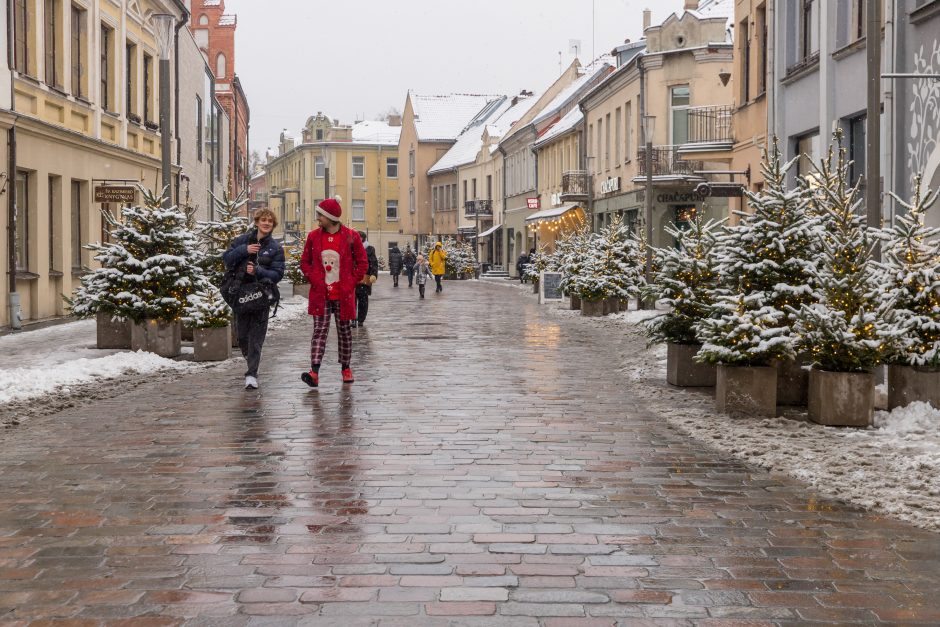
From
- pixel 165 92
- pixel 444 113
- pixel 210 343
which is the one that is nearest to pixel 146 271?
pixel 210 343

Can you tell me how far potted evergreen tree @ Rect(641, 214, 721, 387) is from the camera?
11.4 metres

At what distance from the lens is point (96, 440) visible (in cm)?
850

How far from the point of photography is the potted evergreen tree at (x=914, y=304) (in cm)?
925

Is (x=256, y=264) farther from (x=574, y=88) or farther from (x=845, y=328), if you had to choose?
(x=574, y=88)

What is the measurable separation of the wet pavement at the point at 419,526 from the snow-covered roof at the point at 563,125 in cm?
4229

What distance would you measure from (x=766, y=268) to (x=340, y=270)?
408 cm

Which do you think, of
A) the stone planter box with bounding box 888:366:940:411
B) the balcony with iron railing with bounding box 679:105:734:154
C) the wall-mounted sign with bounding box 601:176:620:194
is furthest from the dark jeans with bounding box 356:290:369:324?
the wall-mounted sign with bounding box 601:176:620:194

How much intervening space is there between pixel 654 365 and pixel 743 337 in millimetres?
4254

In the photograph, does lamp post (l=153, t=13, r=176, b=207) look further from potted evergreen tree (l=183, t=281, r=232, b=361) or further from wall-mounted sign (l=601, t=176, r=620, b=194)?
wall-mounted sign (l=601, t=176, r=620, b=194)

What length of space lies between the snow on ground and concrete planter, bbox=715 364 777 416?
0.45ft

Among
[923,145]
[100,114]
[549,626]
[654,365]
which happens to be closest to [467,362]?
[654,365]

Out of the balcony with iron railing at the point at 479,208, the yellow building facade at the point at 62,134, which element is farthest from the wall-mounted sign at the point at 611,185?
the balcony with iron railing at the point at 479,208

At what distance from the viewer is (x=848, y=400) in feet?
29.6

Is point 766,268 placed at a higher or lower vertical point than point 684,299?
higher
